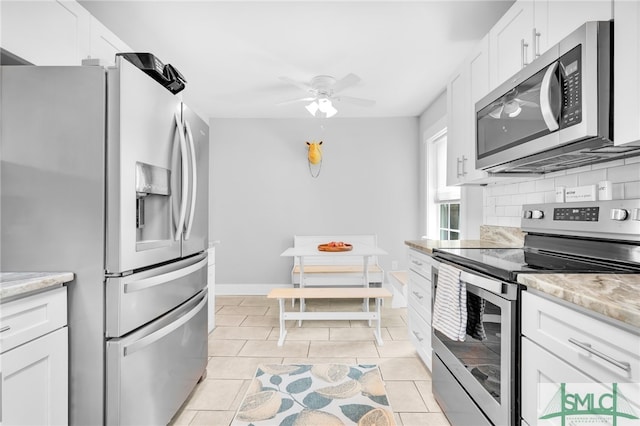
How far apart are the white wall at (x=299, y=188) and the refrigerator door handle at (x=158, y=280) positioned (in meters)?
Answer: 2.88

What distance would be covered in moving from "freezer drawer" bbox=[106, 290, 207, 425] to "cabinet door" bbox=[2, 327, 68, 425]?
0.16 m

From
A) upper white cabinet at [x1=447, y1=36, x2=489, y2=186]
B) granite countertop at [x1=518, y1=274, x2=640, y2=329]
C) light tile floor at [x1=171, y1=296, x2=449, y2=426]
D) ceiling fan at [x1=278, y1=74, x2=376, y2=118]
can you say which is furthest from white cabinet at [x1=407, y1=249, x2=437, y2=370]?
ceiling fan at [x1=278, y1=74, x2=376, y2=118]

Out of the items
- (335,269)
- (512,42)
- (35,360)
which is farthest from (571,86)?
(335,269)

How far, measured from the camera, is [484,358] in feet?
4.75

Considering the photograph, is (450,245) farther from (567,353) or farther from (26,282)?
(26,282)

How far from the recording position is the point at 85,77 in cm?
138

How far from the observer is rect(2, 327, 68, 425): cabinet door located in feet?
3.62

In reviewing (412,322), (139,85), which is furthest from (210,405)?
(139,85)

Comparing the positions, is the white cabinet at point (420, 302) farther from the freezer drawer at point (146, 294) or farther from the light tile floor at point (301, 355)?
the freezer drawer at point (146, 294)

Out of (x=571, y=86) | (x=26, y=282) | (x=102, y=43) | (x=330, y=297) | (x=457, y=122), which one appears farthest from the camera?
(x=330, y=297)

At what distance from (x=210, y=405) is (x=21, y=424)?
1086mm

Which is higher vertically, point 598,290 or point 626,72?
point 626,72

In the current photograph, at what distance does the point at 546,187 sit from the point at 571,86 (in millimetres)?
973

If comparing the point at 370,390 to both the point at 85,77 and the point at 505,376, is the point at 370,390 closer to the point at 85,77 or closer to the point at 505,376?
the point at 505,376
